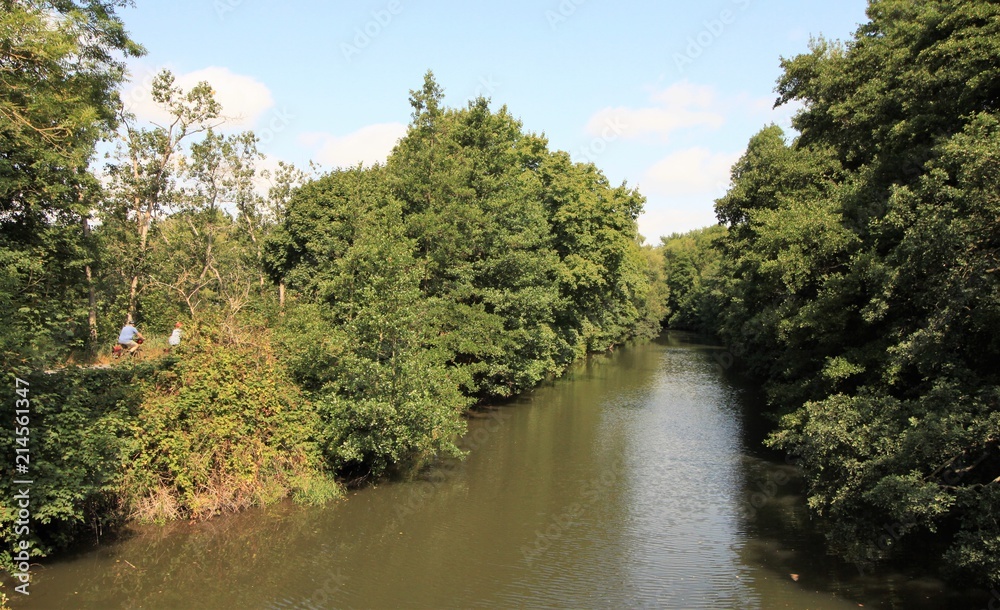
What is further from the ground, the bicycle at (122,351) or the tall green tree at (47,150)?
the tall green tree at (47,150)

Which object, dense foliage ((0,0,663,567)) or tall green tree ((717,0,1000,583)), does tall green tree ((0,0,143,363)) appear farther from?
tall green tree ((717,0,1000,583))

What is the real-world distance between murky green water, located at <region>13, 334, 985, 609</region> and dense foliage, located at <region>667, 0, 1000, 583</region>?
1.98 m

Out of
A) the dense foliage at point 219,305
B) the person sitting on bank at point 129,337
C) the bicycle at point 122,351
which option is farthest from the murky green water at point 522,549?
the person sitting on bank at point 129,337

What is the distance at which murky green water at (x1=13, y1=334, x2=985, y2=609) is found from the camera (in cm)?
1182

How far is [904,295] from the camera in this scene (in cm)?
1412

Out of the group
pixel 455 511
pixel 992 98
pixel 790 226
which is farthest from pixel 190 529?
pixel 992 98

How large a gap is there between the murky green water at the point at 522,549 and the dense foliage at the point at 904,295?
198 centimetres

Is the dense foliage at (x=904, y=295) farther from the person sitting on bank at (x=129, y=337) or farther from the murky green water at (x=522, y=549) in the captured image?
the person sitting on bank at (x=129, y=337)

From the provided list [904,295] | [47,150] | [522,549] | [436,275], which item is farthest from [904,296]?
[47,150]

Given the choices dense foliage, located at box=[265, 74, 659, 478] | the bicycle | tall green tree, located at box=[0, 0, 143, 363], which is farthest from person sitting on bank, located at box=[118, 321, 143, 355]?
dense foliage, located at box=[265, 74, 659, 478]

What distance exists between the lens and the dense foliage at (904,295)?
10445 millimetres

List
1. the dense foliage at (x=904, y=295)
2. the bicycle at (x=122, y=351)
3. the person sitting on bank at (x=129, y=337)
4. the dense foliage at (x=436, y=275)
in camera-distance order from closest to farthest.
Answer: the dense foliage at (x=904, y=295) → the bicycle at (x=122, y=351) → the person sitting on bank at (x=129, y=337) → the dense foliage at (x=436, y=275)

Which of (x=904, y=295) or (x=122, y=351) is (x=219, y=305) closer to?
(x=122, y=351)

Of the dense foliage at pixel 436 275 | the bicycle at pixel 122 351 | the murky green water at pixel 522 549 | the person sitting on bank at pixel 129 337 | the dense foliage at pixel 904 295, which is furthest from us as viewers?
the dense foliage at pixel 436 275
